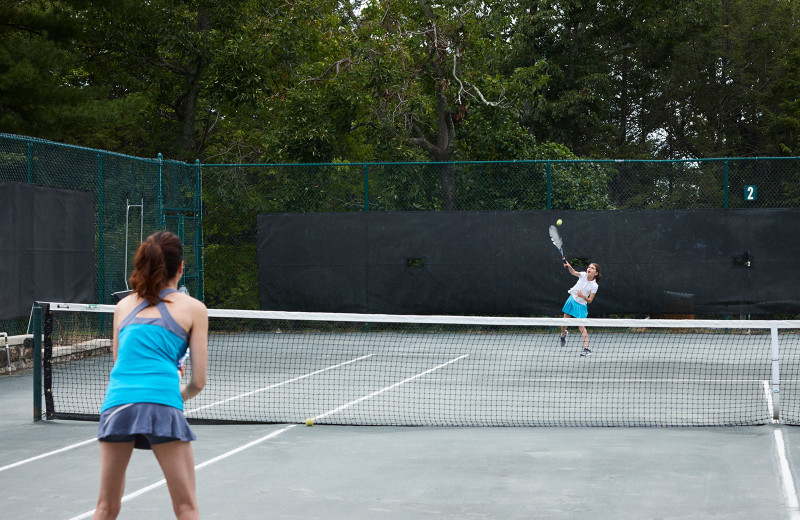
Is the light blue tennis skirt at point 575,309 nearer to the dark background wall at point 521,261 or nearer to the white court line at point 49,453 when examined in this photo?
the dark background wall at point 521,261

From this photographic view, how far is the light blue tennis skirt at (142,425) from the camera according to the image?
3.46 meters

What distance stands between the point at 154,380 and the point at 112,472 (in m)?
0.37

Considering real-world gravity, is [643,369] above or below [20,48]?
below

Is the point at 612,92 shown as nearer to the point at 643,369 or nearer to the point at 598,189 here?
the point at 598,189

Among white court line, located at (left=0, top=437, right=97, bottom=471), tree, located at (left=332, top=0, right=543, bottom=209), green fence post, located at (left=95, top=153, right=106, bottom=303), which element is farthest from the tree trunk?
white court line, located at (left=0, top=437, right=97, bottom=471)

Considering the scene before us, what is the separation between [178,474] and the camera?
3.51m

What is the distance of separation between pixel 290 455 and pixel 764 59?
3026 centimetres

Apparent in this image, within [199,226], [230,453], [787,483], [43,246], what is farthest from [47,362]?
[199,226]

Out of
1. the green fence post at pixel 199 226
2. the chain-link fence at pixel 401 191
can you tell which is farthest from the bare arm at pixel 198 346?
the green fence post at pixel 199 226

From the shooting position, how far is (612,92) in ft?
112

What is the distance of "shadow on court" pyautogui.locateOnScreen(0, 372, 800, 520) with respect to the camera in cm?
520

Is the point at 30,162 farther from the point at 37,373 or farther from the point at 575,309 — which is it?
the point at 575,309

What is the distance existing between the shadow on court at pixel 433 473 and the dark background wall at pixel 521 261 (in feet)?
28.3

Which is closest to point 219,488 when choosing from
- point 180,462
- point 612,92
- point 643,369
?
point 180,462
